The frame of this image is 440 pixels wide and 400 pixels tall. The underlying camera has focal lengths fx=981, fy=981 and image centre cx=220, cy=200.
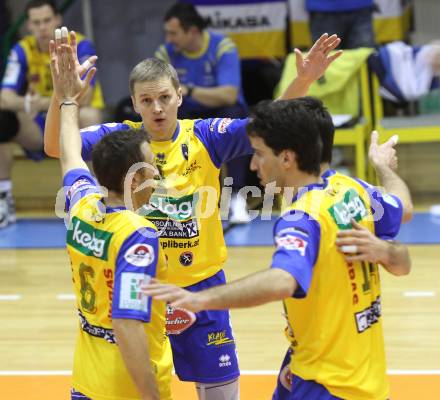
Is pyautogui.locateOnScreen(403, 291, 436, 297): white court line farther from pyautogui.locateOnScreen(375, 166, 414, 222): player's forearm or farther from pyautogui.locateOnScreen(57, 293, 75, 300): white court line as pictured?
pyautogui.locateOnScreen(375, 166, 414, 222): player's forearm

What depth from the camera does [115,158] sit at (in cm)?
361

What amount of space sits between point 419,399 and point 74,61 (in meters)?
2.78

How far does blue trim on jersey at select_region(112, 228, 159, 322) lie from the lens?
350cm

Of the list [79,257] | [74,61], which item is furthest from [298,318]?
[74,61]

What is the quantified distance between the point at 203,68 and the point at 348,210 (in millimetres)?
6958

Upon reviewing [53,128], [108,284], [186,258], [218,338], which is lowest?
[218,338]

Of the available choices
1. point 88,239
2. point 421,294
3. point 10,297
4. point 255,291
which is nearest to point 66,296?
point 10,297

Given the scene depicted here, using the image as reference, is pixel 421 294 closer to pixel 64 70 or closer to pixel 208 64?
pixel 208 64

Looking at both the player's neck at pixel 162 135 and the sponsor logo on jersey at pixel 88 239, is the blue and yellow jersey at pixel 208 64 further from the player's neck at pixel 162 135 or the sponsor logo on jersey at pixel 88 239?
the sponsor logo on jersey at pixel 88 239

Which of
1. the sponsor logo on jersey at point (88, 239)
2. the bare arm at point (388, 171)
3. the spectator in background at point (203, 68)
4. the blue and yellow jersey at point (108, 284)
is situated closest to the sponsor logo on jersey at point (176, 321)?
the blue and yellow jersey at point (108, 284)

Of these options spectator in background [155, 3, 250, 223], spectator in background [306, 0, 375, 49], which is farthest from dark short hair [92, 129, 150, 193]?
spectator in background [306, 0, 375, 49]

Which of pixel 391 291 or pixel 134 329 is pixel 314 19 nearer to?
pixel 391 291

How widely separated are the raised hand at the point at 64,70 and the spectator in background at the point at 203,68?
5668 mm

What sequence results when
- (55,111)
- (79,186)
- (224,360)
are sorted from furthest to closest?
(224,360) < (55,111) < (79,186)
